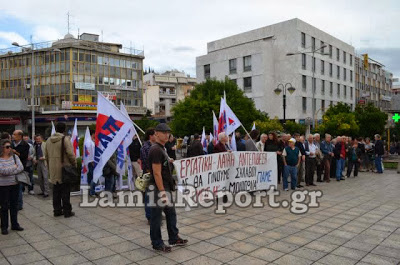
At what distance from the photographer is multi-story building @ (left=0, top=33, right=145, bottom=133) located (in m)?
50.4

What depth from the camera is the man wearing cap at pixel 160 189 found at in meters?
4.92

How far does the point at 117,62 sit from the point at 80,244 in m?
53.8

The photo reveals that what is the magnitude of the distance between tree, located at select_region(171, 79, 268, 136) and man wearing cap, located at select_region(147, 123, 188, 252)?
91.7 ft

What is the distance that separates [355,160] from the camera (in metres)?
14.5

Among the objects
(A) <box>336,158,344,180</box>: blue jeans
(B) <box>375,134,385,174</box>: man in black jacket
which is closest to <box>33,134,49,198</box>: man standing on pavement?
(A) <box>336,158,344,180</box>: blue jeans

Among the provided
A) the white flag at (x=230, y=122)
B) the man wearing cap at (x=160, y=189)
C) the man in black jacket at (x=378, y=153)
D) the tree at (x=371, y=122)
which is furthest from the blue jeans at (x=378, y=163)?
the tree at (x=371, y=122)

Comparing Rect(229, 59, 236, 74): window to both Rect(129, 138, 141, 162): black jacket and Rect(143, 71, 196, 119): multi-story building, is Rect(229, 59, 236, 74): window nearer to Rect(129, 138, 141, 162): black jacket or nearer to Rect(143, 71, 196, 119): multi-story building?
Rect(143, 71, 196, 119): multi-story building

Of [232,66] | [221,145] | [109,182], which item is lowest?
[109,182]

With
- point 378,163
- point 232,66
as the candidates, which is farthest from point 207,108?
point 378,163

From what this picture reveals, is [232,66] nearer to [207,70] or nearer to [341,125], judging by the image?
[207,70]

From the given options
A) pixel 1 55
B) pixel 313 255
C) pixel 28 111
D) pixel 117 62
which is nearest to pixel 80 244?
pixel 313 255

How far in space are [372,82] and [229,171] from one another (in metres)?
83.3

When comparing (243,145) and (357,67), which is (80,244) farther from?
(357,67)

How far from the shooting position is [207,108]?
33.4 meters
